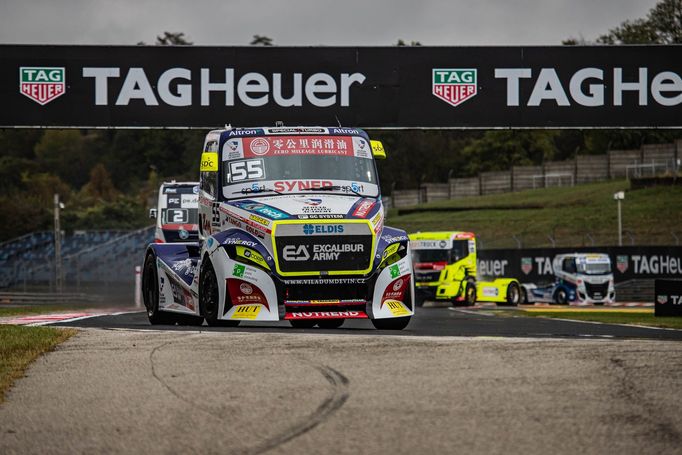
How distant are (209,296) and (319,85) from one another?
1503 centimetres

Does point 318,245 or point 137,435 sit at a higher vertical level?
point 318,245

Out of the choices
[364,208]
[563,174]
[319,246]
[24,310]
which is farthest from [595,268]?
[563,174]

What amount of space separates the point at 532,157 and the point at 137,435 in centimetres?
11075

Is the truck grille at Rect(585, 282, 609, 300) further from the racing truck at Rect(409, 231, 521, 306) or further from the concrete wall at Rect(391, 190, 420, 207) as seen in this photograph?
the concrete wall at Rect(391, 190, 420, 207)

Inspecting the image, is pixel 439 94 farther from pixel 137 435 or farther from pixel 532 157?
pixel 532 157

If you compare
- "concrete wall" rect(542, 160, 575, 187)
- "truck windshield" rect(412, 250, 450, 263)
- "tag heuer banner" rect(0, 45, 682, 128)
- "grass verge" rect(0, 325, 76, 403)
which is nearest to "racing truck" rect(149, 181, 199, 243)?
"tag heuer banner" rect(0, 45, 682, 128)

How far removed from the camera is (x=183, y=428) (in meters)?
7.48

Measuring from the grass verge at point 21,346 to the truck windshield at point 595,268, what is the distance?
30358mm

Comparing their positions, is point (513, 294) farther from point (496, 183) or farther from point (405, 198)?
point (405, 198)

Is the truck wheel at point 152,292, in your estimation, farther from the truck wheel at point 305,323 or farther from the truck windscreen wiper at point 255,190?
the truck windscreen wiper at point 255,190

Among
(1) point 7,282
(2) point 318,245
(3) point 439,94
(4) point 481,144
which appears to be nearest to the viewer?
(2) point 318,245

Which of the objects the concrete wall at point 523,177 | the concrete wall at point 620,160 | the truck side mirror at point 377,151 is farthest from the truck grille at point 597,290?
the concrete wall at point 523,177

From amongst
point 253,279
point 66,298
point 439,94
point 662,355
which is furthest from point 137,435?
point 66,298

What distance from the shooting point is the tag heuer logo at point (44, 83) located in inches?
1181
